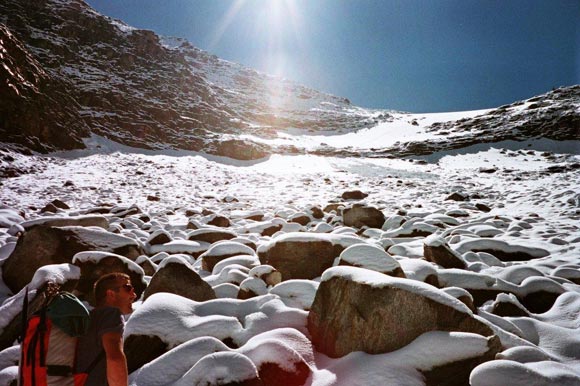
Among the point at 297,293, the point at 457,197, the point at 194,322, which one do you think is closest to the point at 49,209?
the point at 194,322

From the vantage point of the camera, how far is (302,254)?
6.25m

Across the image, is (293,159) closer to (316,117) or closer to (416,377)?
(416,377)

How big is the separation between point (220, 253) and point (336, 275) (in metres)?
3.66

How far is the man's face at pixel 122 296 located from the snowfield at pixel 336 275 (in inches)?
35.3

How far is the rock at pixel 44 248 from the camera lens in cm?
560

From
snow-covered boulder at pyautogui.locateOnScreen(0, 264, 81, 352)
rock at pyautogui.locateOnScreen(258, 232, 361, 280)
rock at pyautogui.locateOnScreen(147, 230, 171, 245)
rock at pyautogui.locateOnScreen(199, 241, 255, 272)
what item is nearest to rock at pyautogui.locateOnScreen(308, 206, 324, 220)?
rock at pyautogui.locateOnScreen(199, 241, 255, 272)

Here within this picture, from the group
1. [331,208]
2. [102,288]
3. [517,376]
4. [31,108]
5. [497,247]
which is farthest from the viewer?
[31,108]

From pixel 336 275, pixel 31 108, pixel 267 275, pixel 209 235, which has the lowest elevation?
pixel 267 275

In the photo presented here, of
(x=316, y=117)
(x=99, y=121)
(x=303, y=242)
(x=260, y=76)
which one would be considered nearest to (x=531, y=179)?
(x=303, y=242)

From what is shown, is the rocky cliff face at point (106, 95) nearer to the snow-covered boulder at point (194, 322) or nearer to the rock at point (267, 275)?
the rock at point (267, 275)

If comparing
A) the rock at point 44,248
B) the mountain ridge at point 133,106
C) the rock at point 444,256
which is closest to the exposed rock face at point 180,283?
the rock at point 44,248

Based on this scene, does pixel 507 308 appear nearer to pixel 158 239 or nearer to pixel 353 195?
pixel 158 239

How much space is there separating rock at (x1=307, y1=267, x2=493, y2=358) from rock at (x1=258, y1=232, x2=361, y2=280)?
7.51 feet

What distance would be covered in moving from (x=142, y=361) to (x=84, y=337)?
→ 1610 millimetres
